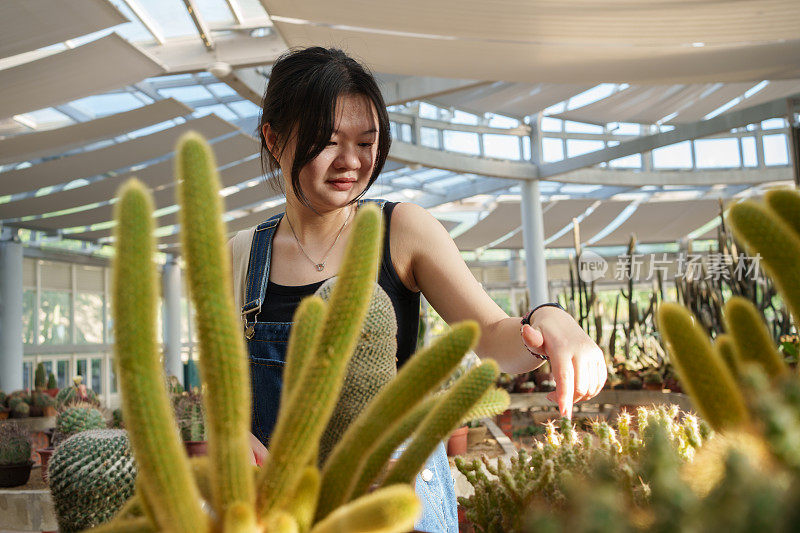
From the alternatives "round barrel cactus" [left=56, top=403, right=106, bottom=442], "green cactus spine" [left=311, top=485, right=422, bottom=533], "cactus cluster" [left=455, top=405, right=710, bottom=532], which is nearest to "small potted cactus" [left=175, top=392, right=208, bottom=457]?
"round barrel cactus" [left=56, top=403, right=106, bottom=442]

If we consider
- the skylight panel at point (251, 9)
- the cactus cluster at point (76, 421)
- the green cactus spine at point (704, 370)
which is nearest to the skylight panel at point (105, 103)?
the skylight panel at point (251, 9)

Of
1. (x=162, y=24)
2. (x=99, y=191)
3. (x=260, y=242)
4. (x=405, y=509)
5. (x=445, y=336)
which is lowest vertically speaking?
(x=405, y=509)

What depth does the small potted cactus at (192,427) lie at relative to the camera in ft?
9.84

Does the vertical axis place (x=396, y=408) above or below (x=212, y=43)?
below

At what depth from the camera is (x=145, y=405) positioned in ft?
1.49

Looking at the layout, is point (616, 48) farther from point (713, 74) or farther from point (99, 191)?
point (99, 191)

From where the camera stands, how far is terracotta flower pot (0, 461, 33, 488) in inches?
133

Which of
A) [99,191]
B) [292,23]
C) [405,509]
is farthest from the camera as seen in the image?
[99,191]

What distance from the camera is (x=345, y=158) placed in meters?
1.09

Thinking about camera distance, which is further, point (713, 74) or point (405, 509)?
point (713, 74)

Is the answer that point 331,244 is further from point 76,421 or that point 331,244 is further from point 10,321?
point 10,321

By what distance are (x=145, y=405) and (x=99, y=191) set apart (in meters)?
11.1

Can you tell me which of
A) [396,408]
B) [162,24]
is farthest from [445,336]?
[162,24]

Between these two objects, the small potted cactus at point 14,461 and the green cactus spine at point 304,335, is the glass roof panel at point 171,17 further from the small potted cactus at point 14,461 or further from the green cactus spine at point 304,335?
the green cactus spine at point 304,335
